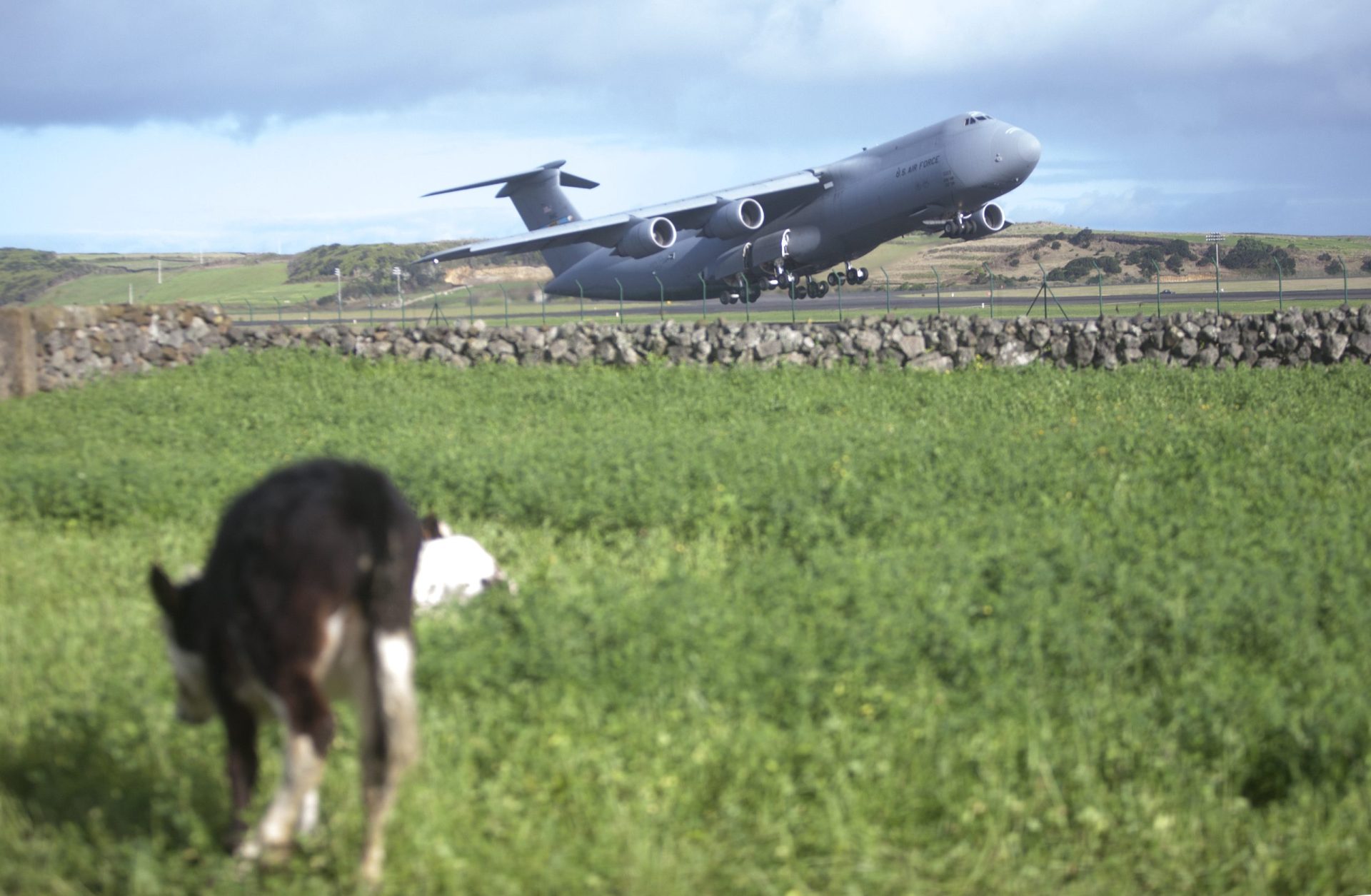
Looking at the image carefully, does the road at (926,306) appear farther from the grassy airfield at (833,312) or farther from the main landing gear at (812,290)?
the main landing gear at (812,290)

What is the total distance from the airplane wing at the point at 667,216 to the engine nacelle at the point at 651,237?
3.92ft

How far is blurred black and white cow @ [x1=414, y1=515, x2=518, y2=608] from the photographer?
616 cm

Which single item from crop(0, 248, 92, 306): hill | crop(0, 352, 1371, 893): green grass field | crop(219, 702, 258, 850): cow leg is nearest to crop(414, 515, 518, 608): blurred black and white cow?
crop(0, 352, 1371, 893): green grass field

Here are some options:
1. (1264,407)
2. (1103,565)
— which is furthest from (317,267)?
(1103,565)

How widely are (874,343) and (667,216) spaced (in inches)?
603

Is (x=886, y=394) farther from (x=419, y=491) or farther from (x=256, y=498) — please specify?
(x=256, y=498)

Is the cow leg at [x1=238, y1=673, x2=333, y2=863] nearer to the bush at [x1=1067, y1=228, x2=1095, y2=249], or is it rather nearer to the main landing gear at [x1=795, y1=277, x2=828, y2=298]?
the main landing gear at [x1=795, y1=277, x2=828, y2=298]

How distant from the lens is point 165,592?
3.46 meters

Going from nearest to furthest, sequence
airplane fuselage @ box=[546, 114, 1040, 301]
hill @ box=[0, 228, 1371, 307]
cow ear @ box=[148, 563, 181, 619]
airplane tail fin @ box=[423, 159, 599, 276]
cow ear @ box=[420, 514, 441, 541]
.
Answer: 1. cow ear @ box=[148, 563, 181, 619]
2. cow ear @ box=[420, 514, 441, 541]
3. airplane fuselage @ box=[546, 114, 1040, 301]
4. hill @ box=[0, 228, 1371, 307]
5. airplane tail fin @ box=[423, 159, 599, 276]

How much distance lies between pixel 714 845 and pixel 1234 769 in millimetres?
2202

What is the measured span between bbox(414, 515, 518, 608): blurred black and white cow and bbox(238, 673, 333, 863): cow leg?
2.89 metres

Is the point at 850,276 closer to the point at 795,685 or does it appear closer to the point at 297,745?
the point at 795,685

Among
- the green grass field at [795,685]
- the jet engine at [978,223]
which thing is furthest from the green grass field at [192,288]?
the jet engine at [978,223]

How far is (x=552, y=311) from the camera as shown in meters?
50.1
